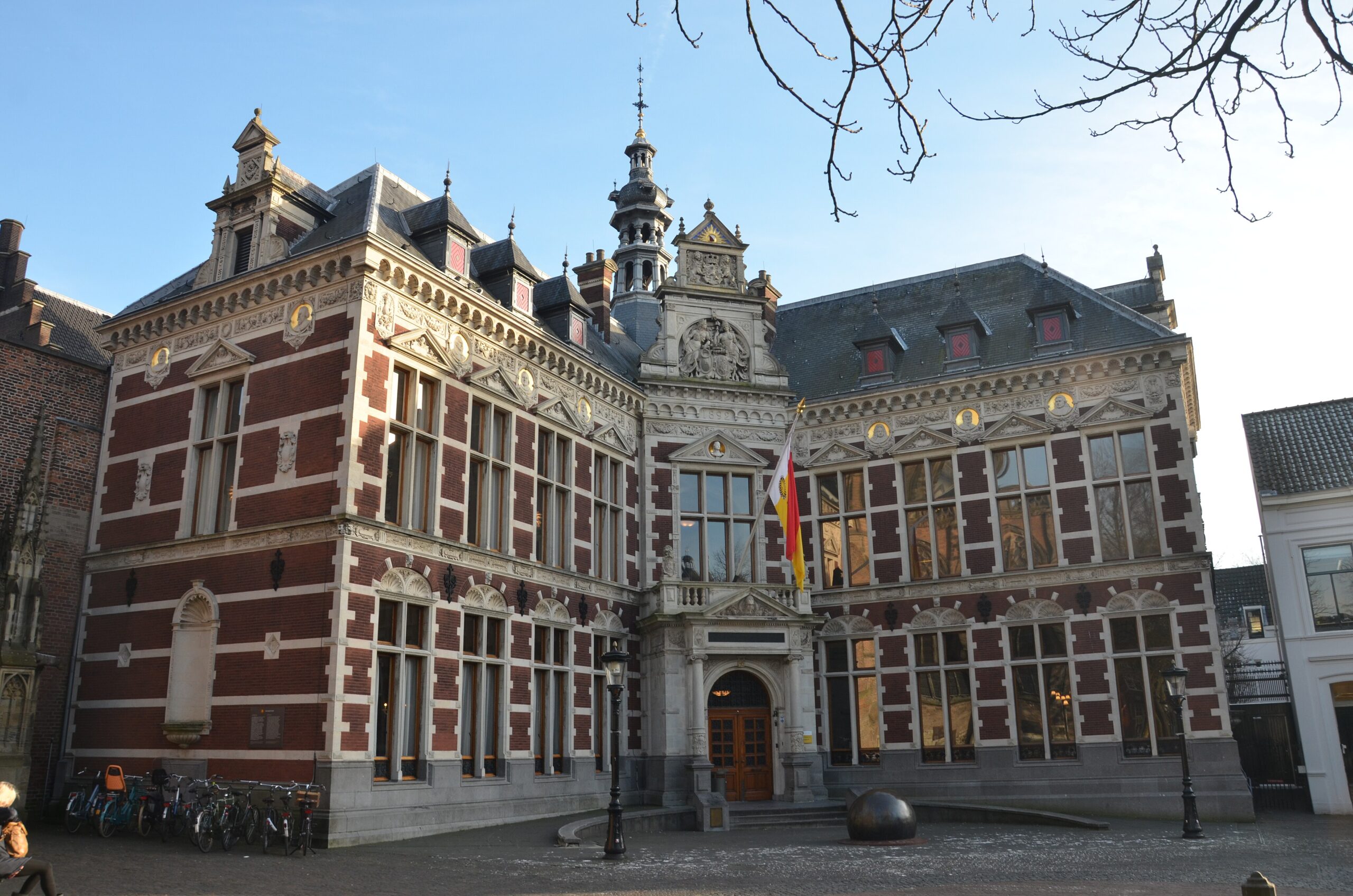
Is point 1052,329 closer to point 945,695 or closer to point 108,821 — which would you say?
point 945,695

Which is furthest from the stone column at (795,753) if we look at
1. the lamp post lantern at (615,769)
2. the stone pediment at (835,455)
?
the lamp post lantern at (615,769)

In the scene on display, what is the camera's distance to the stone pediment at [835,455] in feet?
89.2

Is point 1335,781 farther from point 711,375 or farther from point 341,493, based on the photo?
point 341,493

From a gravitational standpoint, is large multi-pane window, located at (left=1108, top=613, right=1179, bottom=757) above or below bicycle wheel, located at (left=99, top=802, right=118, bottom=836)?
above

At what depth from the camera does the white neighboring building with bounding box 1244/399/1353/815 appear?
22734 millimetres

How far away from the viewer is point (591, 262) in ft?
98.5

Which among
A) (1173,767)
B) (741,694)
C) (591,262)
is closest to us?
(1173,767)

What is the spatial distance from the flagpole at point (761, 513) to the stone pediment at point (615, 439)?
3523mm

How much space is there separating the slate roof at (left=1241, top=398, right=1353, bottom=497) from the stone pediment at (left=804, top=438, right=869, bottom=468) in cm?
933

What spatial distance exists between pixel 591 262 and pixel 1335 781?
2195 cm

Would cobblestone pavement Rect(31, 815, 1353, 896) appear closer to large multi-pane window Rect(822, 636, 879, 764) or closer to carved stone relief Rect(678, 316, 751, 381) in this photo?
large multi-pane window Rect(822, 636, 879, 764)

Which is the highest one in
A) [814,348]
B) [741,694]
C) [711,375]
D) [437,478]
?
[814,348]

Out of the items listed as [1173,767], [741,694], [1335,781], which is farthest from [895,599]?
[1335,781]

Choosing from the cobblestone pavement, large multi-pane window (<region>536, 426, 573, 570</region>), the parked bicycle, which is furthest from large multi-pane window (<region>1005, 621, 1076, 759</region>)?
the parked bicycle
